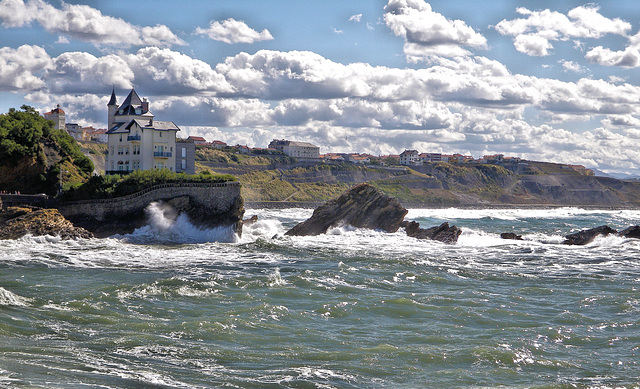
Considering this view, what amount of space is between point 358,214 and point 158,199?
658 inches

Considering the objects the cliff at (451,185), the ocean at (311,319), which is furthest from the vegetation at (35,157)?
the cliff at (451,185)

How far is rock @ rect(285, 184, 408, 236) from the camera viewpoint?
51.1 metres

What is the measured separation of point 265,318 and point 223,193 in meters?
26.4

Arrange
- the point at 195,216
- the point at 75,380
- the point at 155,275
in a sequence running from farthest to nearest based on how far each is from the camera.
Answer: the point at 195,216 < the point at 155,275 < the point at 75,380

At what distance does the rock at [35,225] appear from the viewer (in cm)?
4022

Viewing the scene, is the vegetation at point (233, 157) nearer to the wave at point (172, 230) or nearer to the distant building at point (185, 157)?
the distant building at point (185, 157)

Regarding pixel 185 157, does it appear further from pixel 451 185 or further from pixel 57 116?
pixel 451 185

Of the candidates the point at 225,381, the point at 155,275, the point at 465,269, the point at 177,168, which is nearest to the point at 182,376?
the point at 225,381

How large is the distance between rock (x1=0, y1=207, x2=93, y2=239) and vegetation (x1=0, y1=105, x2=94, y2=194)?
6395mm

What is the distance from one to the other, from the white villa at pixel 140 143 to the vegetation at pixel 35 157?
136 inches

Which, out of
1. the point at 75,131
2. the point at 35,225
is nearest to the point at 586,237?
the point at 35,225

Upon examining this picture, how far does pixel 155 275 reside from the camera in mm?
28938

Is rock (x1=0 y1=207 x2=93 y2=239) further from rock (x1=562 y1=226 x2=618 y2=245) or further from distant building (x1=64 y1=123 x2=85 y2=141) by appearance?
distant building (x1=64 y1=123 x2=85 y2=141)

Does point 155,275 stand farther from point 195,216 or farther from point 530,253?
point 530,253
